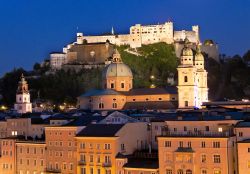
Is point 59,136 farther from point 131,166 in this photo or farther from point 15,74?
point 15,74

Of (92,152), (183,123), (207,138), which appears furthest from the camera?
(92,152)

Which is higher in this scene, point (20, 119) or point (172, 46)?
Result: point (172, 46)

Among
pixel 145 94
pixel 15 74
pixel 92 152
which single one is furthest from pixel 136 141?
pixel 15 74

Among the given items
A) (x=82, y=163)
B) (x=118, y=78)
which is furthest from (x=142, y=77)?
(x=82, y=163)

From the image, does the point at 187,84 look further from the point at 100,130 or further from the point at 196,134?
the point at 196,134

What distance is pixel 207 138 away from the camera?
4869cm

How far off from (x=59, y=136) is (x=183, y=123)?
13.0 metres

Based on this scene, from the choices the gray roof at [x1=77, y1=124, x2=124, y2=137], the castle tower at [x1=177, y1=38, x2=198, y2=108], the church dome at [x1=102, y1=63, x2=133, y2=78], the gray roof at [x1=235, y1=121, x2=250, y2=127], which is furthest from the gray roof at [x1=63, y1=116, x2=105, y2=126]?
the church dome at [x1=102, y1=63, x2=133, y2=78]

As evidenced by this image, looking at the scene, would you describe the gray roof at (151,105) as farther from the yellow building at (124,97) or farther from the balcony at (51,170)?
the balcony at (51,170)

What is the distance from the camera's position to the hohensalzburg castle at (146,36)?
133750 mm

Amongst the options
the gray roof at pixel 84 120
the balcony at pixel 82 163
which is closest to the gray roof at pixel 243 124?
the balcony at pixel 82 163

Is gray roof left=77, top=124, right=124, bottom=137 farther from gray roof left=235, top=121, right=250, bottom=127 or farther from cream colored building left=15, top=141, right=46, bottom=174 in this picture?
gray roof left=235, top=121, right=250, bottom=127

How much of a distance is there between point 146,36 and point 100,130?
80.5 metres

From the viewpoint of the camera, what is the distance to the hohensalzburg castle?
13375cm
